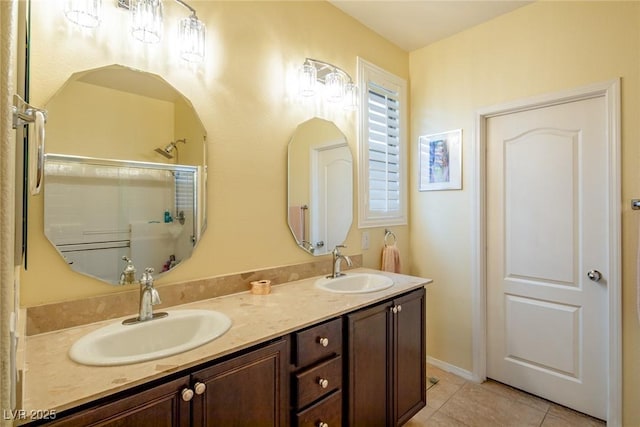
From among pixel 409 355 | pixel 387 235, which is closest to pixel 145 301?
pixel 409 355

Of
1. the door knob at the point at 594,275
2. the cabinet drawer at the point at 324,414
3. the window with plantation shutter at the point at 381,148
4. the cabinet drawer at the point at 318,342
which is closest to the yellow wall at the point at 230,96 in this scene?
the window with plantation shutter at the point at 381,148

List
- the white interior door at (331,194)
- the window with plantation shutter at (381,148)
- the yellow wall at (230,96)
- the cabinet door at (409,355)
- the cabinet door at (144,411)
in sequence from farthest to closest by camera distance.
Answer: the window with plantation shutter at (381,148)
the white interior door at (331,194)
the cabinet door at (409,355)
the yellow wall at (230,96)
the cabinet door at (144,411)

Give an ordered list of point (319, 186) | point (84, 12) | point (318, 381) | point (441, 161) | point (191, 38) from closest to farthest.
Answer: point (84, 12)
point (318, 381)
point (191, 38)
point (319, 186)
point (441, 161)

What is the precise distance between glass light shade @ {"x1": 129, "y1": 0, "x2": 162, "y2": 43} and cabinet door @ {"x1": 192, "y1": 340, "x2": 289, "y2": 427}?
1.32 meters

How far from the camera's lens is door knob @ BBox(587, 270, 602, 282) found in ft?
6.40

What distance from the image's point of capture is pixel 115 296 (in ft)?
4.20

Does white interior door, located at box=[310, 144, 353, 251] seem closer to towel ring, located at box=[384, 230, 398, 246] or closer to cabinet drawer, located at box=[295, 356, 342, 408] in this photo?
towel ring, located at box=[384, 230, 398, 246]

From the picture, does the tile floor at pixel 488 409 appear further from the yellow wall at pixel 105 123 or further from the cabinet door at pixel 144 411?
the yellow wall at pixel 105 123

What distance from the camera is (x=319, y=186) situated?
82.2 inches

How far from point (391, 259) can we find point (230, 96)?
160 cm

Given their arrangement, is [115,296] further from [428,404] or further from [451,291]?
[451,291]

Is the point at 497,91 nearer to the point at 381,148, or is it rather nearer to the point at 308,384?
the point at 381,148

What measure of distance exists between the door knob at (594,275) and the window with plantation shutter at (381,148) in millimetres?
1253

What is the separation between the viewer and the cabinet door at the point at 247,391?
978 millimetres
